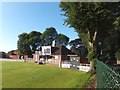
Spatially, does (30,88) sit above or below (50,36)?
below

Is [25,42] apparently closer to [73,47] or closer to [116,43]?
[73,47]

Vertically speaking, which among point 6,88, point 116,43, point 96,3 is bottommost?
point 6,88

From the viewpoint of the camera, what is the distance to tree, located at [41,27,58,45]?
127075 millimetres

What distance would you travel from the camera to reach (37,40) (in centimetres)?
12100

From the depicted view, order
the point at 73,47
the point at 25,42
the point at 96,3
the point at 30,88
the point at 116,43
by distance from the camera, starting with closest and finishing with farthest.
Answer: the point at 30,88, the point at 96,3, the point at 116,43, the point at 73,47, the point at 25,42

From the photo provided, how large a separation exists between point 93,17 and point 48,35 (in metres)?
101

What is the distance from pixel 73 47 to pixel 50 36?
1086 inches

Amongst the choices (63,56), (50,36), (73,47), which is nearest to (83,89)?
(63,56)

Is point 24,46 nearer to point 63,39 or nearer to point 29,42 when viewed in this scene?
point 29,42

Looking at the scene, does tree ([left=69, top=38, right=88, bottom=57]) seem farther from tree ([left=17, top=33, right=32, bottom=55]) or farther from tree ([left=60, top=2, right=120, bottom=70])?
tree ([left=60, top=2, right=120, bottom=70])

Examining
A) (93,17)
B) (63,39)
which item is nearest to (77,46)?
(63,39)

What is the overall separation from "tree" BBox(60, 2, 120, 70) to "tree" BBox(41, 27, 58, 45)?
9236 cm

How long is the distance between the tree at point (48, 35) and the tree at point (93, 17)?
303ft

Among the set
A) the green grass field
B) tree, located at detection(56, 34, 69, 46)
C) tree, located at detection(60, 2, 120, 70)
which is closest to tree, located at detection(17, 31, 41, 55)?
tree, located at detection(56, 34, 69, 46)
